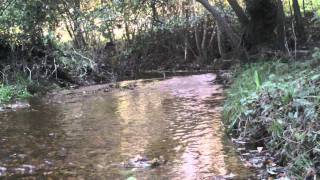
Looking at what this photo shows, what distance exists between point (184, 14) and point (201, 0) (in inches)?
302

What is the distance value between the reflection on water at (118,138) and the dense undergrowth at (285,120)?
1.38ft

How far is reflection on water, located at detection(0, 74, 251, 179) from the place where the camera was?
232 inches

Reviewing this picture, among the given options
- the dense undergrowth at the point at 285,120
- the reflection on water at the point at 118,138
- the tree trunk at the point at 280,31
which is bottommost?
the reflection on water at the point at 118,138

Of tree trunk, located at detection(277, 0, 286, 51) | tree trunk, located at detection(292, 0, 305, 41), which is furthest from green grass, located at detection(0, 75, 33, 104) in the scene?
tree trunk, located at detection(292, 0, 305, 41)

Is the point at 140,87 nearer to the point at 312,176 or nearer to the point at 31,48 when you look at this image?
the point at 31,48

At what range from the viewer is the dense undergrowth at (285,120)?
5035 millimetres

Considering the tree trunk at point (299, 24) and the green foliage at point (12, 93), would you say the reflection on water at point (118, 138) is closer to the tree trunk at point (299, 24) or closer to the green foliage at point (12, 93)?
the green foliage at point (12, 93)

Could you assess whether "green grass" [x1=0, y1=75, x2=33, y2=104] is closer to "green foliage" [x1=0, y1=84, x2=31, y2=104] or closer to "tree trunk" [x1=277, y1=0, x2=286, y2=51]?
"green foliage" [x1=0, y1=84, x2=31, y2=104]

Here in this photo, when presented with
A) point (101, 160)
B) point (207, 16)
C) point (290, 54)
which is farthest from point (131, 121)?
point (207, 16)

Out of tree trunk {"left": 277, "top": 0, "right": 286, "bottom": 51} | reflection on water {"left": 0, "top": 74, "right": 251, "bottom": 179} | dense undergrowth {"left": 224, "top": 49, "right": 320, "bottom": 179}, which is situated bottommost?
reflection on water {"left": 0, "top": 74, "right": 251, "bottom": 179}

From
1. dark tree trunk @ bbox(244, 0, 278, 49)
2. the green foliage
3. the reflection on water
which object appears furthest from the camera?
dark tree trunk @ bbox(244, 0, 278, 49)

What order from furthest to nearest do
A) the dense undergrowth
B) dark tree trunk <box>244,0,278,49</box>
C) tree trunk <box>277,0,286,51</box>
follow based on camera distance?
dark tree trunk <box>244,0,278,49</box> < tree trunk <box>277,0,286,51</box> < the dense undergrowth

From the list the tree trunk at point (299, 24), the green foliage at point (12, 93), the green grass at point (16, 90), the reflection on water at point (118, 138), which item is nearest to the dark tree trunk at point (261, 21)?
the tree trunk at point (299, 24)

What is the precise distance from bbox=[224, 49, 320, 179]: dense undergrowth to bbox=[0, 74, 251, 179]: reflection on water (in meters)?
0.42
